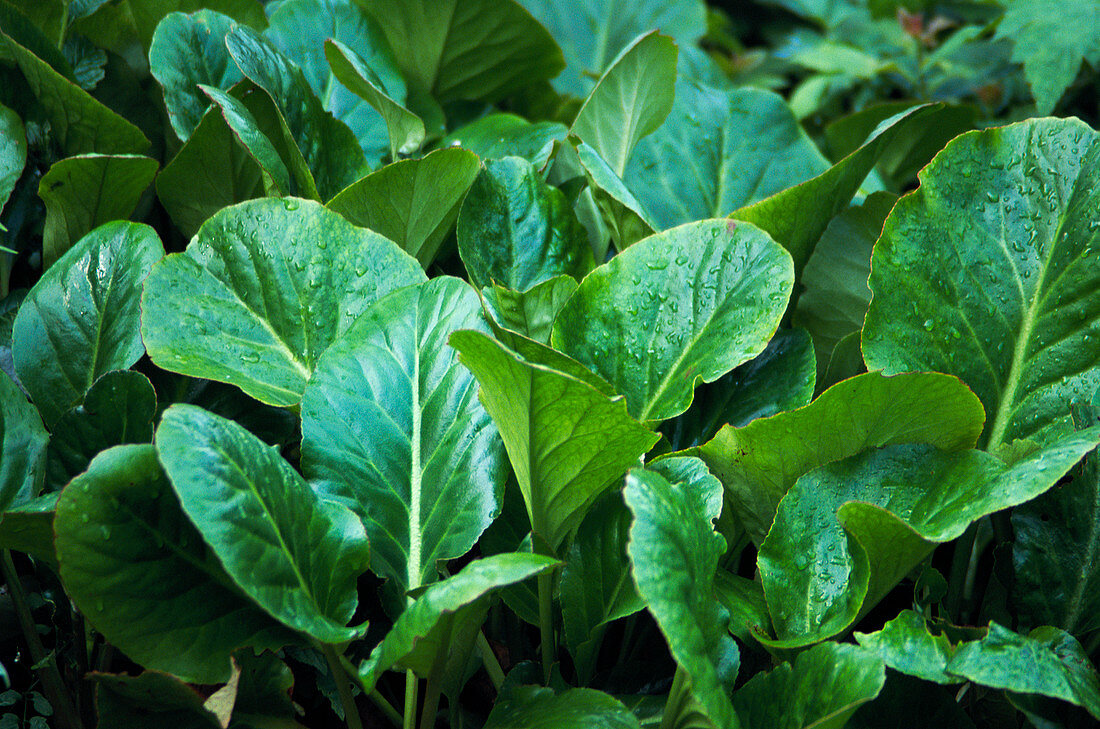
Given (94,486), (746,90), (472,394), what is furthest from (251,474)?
(746,90)

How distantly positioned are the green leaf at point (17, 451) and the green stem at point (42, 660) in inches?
2.7

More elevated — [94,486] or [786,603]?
[94,486]

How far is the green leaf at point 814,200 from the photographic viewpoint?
73cm

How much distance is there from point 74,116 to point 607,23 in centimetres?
95

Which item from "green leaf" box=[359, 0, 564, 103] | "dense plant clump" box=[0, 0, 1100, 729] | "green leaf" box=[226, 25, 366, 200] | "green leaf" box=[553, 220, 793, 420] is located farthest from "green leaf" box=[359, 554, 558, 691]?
"green leaf" box=[359, 0, 564, 103]

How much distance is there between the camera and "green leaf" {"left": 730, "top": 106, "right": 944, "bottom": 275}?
2.38 ft

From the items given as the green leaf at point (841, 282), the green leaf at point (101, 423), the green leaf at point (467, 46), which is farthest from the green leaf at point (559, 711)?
the green leaf at point (467, 46)

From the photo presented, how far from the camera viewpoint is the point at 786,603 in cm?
62

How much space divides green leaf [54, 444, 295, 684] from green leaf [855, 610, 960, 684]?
0.40 metres

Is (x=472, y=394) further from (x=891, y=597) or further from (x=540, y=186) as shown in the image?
(x=891, y=597)

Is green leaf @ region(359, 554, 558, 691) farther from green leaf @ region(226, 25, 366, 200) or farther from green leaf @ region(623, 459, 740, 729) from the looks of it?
green leaf @ region(226, 25, 366, 200)

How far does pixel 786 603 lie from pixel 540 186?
43cm

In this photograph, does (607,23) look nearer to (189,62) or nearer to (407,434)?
(189,62)

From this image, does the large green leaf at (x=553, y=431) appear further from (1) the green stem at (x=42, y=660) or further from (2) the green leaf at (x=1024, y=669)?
(1) the green stem at (x=42, y=660)
